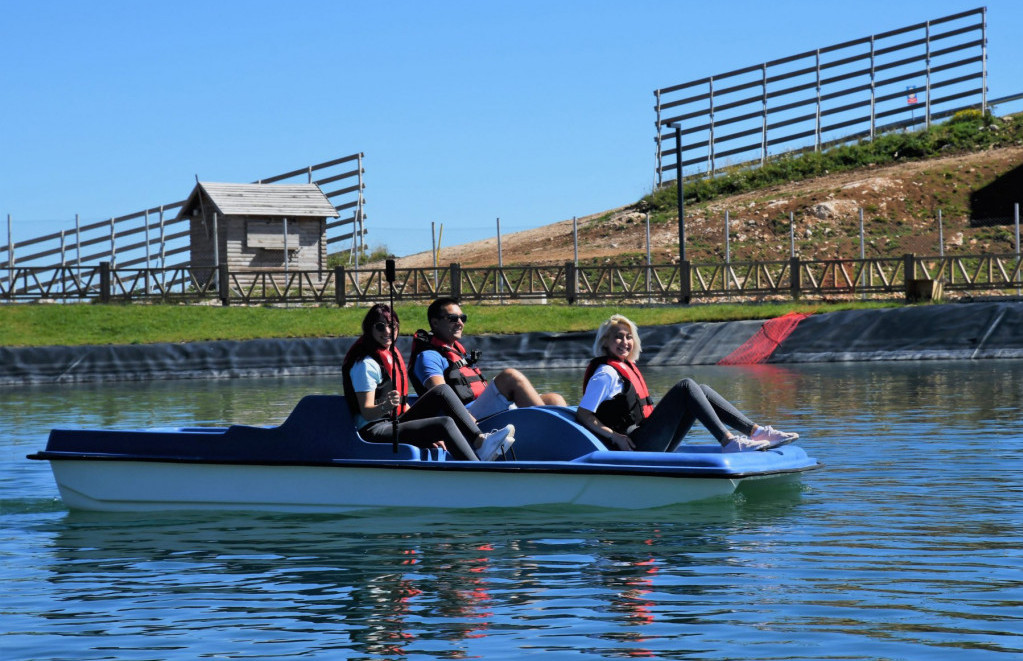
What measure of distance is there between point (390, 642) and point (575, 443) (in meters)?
3.67

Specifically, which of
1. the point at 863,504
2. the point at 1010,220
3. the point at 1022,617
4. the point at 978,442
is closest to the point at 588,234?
the point at 1010,220

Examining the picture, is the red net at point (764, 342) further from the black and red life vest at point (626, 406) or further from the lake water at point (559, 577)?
the black and red life vest at point (626, 406)

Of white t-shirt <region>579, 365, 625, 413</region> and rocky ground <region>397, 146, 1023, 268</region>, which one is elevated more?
rocky ground <region>397, 146, 1023, 268</region>

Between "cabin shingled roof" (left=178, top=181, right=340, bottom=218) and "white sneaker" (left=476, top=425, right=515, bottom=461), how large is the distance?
37218 millimetres

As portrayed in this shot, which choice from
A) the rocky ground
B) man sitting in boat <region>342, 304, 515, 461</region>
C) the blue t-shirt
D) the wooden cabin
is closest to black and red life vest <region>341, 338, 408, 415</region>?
man sitting in boat <region>342, 304, 515, 461</region>

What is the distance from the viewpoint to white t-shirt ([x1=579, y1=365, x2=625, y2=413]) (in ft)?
33.0

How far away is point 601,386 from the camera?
1009 cm

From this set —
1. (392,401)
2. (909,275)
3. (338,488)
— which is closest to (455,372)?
(392,401)

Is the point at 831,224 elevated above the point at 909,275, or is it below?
above

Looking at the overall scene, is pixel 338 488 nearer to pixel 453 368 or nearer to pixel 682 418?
pixel 453 368

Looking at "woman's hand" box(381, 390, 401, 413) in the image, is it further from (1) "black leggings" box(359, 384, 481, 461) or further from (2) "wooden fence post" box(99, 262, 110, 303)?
(2) "wooden fence post" box(99, 262, 110, 303)

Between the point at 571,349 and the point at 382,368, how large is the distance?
21187 millimetres

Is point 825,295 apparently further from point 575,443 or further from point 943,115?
point 575,443

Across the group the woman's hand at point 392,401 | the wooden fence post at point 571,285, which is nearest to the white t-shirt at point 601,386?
the woman's hand at point 392,401
